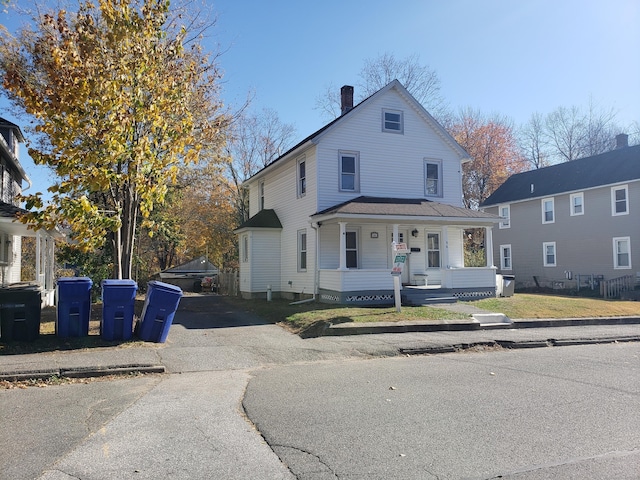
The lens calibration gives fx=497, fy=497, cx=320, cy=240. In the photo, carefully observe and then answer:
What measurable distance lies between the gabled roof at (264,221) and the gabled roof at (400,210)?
4.38 meters

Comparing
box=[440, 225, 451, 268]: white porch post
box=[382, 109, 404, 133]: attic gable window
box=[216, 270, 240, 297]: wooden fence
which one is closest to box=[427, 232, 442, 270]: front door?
box=[440, 225, 451, 268]: white porch post

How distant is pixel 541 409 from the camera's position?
19.4ft

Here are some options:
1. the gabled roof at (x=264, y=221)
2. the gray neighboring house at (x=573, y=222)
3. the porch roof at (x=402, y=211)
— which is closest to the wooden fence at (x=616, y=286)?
the gray neighboring house at (x=573, y=222)

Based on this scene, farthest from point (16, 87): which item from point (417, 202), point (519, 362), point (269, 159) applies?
point (269, 159)

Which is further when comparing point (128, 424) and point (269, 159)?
point (269, 159)

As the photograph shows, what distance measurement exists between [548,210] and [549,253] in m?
2.66

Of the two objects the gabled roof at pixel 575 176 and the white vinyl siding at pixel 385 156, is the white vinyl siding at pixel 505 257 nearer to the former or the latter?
the gabled roof at pixel 575 176

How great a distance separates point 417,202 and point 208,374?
13.0m

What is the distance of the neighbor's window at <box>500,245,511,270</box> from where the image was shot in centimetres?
3338

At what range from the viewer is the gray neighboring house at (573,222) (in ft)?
85.7

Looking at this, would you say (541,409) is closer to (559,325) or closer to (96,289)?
(559,325)

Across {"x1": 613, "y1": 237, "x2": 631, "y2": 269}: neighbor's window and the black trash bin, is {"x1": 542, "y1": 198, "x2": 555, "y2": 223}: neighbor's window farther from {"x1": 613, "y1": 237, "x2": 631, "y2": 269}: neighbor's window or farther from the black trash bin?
the black trash bin

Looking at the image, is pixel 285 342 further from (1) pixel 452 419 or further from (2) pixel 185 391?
(1) pixel 452 419

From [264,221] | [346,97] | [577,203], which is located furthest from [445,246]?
[577,203]
